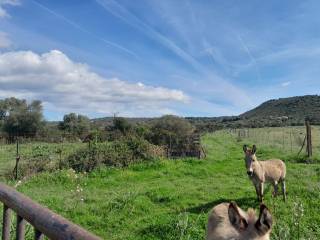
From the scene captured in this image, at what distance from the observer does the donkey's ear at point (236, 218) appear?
3.99m

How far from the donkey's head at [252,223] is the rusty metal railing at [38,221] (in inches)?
66.2

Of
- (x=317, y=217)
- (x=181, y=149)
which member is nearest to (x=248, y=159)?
(x=317, y=217)

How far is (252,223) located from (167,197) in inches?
395

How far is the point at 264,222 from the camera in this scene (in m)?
3.72

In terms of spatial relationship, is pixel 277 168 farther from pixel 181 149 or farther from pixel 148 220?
pixel 181 149

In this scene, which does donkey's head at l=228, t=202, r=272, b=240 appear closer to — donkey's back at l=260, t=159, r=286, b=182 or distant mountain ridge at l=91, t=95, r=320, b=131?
donkey's back at l=260, t=159, r=286, b=182

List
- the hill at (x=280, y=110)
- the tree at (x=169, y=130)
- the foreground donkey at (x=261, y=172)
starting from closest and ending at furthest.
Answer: the foreground donkey at (x=261, y=172), the tree at (x=169, y=130), the hill at (x=280, y=110)

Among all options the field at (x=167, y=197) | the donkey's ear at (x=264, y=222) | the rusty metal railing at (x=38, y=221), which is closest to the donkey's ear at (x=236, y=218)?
the donkey's ear at (x=264, y=222)

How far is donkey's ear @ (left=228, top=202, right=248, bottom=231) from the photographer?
3988 millimetres

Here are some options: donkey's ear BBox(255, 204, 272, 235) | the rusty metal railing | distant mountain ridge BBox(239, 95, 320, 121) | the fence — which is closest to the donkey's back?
the fence

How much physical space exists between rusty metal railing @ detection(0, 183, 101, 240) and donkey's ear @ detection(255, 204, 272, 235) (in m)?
1.68

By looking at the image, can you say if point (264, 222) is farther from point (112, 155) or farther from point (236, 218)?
point (112, 155)

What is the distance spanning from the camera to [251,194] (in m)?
14.3

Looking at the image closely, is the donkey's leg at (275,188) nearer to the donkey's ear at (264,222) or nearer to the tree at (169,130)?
the donkey's ear at (264,222)
